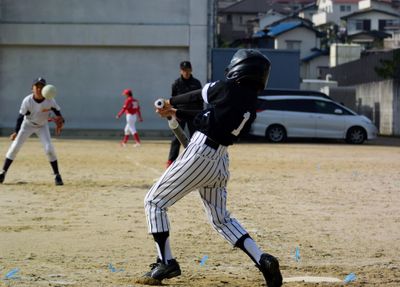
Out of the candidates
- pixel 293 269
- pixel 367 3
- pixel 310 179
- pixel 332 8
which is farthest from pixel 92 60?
pixel 332 8

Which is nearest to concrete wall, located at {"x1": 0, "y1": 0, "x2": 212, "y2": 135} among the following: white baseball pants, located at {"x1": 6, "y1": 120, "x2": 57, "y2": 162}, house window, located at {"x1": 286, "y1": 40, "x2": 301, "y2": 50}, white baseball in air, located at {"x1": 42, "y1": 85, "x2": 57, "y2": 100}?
white baseball pants, located at {"x1": 6, "y1": 120, "x2": 57, "y2": 162}

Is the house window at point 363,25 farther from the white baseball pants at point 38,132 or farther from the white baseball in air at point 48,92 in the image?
the white baseball in air at point 48,92

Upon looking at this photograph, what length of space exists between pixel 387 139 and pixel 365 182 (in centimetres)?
1843

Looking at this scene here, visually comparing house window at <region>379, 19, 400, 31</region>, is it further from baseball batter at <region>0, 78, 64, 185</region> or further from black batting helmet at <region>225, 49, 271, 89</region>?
black batting helmet at <region>225, 49, 271, 89</region>

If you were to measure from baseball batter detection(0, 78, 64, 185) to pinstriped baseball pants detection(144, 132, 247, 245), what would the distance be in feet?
25.4

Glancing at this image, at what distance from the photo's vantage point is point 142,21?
3288 centimetres

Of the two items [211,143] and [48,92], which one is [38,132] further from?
[211,143]

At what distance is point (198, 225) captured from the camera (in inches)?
398

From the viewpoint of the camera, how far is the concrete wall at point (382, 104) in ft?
111

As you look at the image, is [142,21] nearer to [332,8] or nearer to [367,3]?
[367,3]

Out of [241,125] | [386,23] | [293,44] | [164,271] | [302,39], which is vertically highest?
[386,23]

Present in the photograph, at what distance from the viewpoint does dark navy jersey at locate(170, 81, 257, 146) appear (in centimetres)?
666

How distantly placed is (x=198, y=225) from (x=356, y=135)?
2144 cm

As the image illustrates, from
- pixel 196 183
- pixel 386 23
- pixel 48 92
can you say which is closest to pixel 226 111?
pixel 196 183
